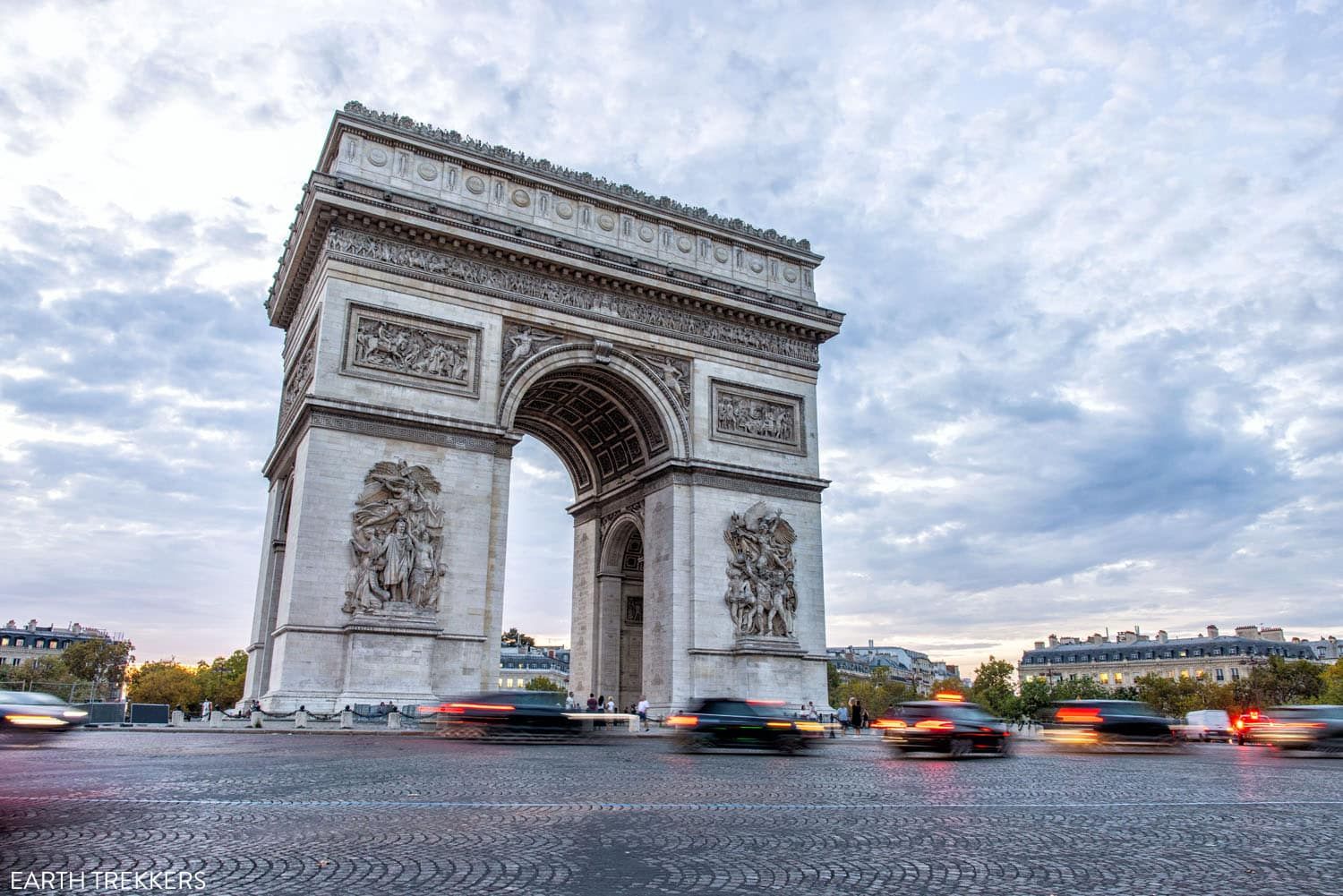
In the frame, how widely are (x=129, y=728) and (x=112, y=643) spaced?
3200 inches

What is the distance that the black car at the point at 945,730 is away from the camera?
1753 cm

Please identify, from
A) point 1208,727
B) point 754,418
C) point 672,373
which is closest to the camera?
point 672,373

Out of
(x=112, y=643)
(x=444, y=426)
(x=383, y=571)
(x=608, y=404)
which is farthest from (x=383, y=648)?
(x=112, y=643)

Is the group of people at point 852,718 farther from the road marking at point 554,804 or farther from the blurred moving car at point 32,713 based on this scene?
the road marking at point 554,804

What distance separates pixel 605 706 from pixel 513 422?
976 centimetres

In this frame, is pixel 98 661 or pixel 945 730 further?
pixel 98 661

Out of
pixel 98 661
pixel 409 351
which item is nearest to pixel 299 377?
pixel 409 351

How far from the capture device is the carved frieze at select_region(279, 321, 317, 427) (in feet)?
94.2

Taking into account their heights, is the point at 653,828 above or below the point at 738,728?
below

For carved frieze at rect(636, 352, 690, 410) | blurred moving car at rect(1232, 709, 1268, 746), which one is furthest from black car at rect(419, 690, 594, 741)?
blurred moving car at rect(1232, 709, 1268, 746)

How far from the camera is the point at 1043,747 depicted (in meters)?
23.3

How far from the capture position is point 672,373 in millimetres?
32781

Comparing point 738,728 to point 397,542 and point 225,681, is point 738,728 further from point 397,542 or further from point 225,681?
point 225,681

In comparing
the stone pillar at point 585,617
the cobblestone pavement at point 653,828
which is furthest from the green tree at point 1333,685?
the cobblestone pavement at point 653,828
